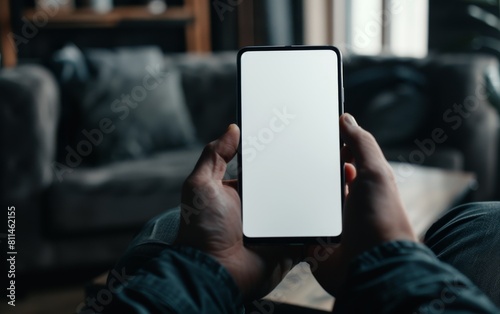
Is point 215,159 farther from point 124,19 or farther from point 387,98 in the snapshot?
point 124,19

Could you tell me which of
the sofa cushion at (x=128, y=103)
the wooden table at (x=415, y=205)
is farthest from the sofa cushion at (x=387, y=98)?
the sofa cushion at (x=128, y=103)

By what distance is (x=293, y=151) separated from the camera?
705 millimetres

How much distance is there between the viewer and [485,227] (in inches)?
26.4

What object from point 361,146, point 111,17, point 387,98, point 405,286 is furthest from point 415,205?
point 111,17

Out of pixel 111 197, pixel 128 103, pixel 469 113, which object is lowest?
pixel 111 197

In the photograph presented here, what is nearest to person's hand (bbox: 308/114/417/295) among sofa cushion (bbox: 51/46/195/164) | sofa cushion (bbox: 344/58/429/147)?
sofa cushion (bbox: 51/46/195/164)

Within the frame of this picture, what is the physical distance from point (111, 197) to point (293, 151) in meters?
1.36

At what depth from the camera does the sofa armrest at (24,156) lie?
6.25 feet

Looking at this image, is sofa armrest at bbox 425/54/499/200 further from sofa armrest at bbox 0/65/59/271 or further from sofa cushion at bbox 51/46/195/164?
sofa armrest at bbox 0/65/59/271

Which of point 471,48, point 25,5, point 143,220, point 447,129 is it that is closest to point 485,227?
point 143,220

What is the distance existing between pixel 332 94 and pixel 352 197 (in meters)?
0.16

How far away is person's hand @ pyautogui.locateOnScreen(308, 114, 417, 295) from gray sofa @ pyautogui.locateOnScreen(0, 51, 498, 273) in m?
1.41

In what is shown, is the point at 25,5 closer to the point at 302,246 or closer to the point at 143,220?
the point at 143,220

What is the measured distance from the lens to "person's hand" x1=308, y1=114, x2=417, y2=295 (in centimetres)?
54
